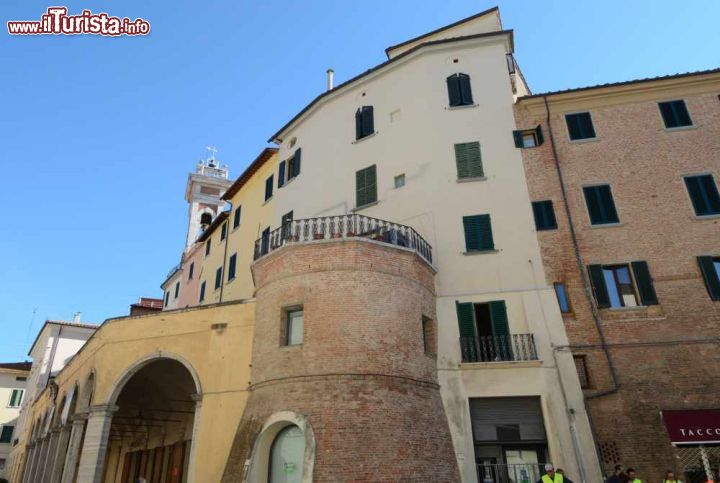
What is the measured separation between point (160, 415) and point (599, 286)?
21.1 m

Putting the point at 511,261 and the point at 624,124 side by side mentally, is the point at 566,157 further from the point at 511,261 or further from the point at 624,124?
the point at 511,261

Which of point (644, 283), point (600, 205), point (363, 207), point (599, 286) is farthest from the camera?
point (363, 207)

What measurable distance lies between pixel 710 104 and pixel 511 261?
1009cm

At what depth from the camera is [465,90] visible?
20.2 m

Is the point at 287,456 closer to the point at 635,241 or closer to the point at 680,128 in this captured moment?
the point at 635,241

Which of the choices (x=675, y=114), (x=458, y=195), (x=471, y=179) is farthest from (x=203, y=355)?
(x=675, y=114)

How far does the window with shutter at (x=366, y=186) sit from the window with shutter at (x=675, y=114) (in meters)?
11.4

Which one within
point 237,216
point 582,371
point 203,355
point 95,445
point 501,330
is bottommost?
point 95,445

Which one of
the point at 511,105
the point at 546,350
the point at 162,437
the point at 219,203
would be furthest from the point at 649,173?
the point at 219,203

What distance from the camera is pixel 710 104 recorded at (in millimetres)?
18609

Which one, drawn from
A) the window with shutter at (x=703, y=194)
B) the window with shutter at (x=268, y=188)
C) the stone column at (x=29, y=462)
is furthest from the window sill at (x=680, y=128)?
the stone column at (x=29, y=462)

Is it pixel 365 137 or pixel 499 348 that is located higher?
pixel 365 137

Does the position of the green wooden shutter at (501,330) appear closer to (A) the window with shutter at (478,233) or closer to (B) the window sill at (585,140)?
(A) the window with shutter at (478,233)

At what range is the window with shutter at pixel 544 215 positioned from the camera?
1761 centimetres
